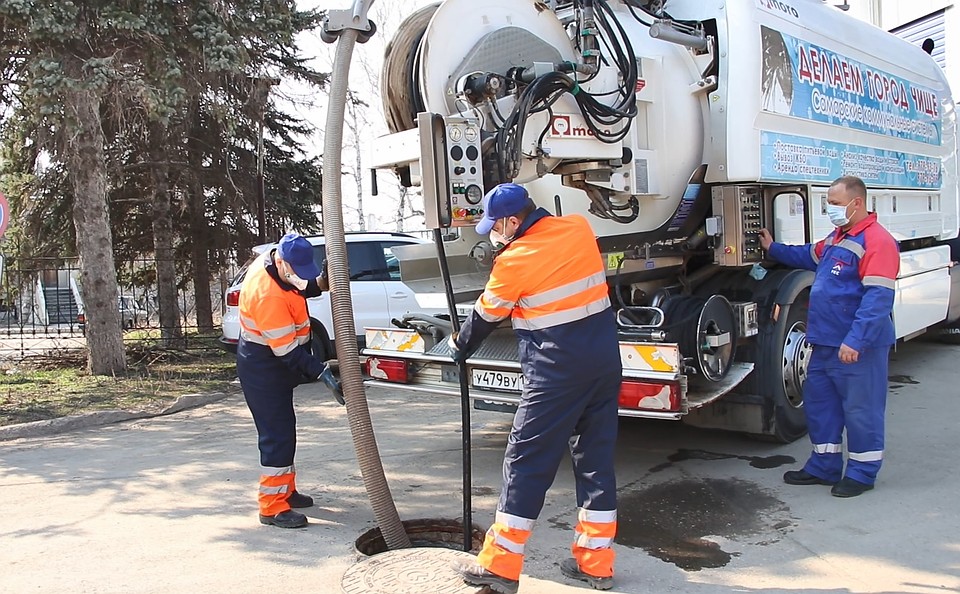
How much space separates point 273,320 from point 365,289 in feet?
17.0

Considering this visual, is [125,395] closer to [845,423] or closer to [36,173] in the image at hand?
[36,173]

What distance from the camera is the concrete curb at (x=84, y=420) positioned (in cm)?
710

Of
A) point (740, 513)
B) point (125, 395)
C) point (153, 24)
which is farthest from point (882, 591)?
point (153, 24)

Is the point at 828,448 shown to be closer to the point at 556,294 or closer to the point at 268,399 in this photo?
the point at 556,294

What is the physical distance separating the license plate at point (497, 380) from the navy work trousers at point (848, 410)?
179 cm

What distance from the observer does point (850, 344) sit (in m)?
4.71

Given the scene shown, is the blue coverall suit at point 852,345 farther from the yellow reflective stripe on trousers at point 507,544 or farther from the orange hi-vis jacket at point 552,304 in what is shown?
the yellow reflective stripe on trousers at point 507,544

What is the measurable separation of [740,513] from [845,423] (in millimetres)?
918

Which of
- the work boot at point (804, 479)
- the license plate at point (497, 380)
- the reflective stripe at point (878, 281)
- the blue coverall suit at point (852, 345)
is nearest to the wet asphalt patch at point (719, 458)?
the work boot at point (804, 479)

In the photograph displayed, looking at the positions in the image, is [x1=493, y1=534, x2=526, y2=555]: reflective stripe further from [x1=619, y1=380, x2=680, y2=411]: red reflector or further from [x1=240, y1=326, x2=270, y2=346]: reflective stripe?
[x1=240, y1=326, x2=270, y2=346]: reflective stripe

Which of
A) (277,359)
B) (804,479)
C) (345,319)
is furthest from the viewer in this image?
(804,479)

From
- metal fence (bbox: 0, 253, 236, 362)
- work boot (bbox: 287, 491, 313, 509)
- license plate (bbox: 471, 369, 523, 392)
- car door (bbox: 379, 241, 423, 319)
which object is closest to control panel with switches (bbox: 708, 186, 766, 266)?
license plate (bbox: 471, 369, 523, 392)

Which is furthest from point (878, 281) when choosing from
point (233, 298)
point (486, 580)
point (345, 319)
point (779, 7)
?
point (233, 298)

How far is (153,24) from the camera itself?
8.67 m
